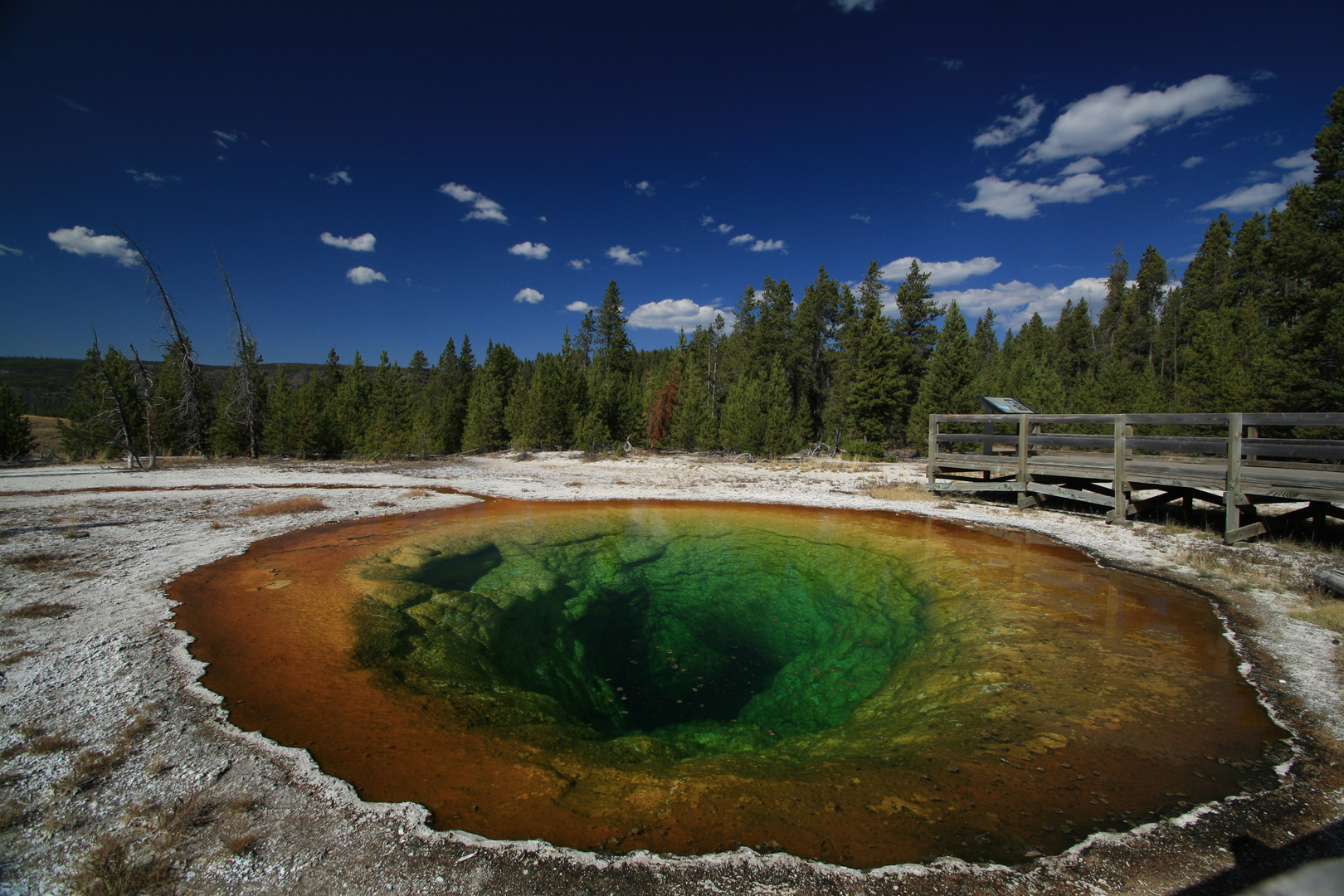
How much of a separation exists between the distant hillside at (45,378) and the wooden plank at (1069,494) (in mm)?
99614

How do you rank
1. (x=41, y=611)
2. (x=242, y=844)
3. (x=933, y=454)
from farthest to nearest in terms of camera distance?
(x=933, y=454)
(x=41, y=611)
(x=242, y=844)

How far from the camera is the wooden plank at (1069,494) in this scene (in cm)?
1103

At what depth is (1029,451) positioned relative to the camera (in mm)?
13609

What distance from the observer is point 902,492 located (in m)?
15.8

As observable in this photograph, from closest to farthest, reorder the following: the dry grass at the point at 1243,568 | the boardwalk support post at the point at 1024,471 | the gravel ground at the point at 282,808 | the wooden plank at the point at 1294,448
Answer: the gravel ground at the point at 282,808
the dry grass at the point at 1243,568
the wooden plank at the point at 1294,448
the boardwalk support post at the point at 1024,471

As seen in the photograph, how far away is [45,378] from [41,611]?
616 feet

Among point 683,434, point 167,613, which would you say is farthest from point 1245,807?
point 683,434

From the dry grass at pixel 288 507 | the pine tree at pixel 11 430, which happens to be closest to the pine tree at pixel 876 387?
the dry grass at pixel 288 507

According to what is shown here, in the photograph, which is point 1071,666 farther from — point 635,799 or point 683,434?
point 683,434

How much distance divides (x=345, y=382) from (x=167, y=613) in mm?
38962

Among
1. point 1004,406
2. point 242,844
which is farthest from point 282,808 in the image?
point 1004,406

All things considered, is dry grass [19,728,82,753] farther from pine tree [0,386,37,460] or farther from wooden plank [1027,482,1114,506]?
pine tree [0,386,37,460]

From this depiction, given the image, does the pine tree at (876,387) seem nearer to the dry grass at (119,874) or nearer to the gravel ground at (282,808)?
the gravel ground at (282,808)

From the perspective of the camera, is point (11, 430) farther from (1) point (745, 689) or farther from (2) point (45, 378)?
(2) point (45, 378)
